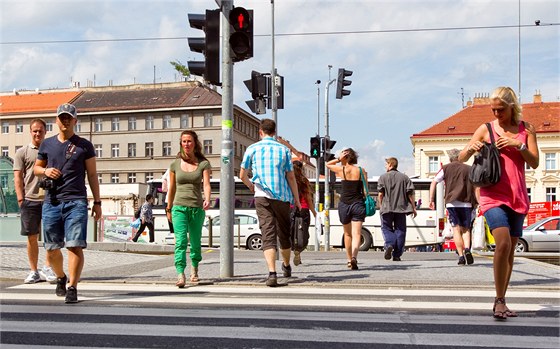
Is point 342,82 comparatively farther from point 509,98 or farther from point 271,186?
point 509,98

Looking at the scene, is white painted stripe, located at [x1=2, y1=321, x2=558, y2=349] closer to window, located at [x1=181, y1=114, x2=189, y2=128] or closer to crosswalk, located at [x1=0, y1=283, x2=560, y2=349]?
crosswalk, located at [x1=0, y1=283, x2=560, y2=349]

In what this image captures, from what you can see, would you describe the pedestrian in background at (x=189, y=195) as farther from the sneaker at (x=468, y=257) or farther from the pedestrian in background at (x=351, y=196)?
the sneaker at (x=468, y=257)

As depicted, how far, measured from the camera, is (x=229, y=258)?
8836 millimetres

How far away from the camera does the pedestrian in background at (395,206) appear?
11969 millimetres

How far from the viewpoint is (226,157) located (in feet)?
29.6

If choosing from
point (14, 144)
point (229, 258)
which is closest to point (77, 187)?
point (229, 258)

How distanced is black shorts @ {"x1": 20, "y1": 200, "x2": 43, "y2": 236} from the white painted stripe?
3350 millimetres

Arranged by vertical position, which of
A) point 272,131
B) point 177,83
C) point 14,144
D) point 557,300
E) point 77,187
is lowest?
point 557,300

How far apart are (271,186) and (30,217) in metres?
2.89

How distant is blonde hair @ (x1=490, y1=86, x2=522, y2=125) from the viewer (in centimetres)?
576

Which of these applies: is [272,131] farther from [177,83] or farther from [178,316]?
[177,83]

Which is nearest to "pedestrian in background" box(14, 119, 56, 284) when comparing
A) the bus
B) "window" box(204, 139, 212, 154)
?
the bus

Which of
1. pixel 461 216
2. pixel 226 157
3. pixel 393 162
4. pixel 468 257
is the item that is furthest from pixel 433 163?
pixel 226 157

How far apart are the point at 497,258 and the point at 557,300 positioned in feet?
4.32
